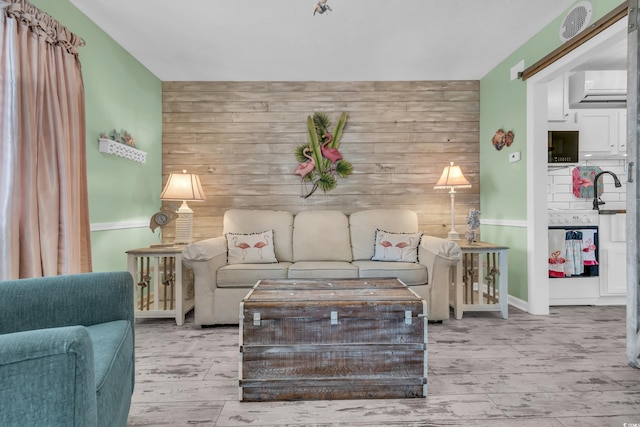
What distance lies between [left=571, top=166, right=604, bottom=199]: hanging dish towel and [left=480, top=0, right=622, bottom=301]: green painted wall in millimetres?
966

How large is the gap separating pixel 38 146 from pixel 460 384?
270 centimetres

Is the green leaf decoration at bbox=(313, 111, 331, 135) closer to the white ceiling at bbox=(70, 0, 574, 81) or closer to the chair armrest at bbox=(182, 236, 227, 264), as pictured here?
the white ceiling at bbox=(70, 0, 574, 81)

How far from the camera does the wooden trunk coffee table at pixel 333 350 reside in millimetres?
1640

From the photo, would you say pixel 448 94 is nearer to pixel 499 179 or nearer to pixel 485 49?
pixel 485 49

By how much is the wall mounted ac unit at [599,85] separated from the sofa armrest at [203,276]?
3721 millimetres

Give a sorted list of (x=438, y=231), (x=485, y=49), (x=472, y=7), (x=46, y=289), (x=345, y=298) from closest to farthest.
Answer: (x=46, y=289), (x=345, y=298), (x=472, y=7), (x=485, y=49), (x=438, y=231)

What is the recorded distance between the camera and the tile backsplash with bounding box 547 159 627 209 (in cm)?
375

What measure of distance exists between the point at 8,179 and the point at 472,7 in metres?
3.14

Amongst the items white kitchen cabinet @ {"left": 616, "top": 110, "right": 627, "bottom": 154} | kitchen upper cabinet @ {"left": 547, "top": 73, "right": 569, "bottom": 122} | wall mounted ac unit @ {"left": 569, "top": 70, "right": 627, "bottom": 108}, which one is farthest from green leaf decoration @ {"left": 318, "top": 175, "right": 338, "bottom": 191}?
white kitchen cabinet @ {"left": 616, "top": 110, "right": 627, "bottom": 154}

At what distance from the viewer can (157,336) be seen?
256 centimetres

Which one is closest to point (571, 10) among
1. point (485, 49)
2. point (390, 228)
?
point (485, 49)

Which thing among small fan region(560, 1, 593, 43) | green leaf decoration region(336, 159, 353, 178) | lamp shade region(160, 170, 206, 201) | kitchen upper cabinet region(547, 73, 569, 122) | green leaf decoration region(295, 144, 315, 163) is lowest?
lamp shade region(160, 170, 206, 201)

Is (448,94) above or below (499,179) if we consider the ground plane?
above

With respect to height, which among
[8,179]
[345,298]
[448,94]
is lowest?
[345,298]
